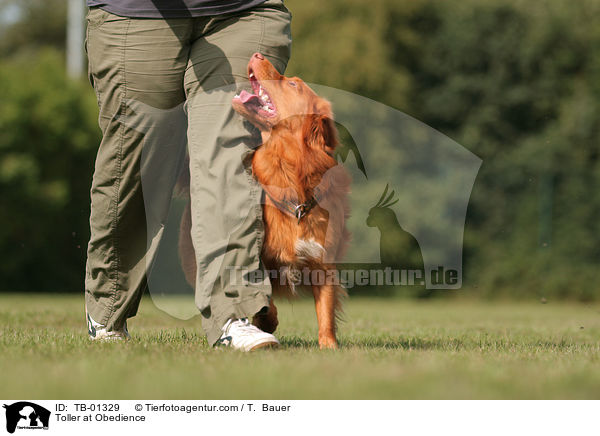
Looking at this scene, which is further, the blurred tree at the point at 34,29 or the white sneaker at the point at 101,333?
the blurred tree at the point at 34,29

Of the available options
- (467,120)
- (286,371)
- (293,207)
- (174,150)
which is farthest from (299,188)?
(467,120)

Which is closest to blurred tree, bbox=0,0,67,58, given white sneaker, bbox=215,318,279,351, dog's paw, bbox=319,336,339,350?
dog's paw, bbox=319,336,339,350

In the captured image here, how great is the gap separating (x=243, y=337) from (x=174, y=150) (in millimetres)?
965

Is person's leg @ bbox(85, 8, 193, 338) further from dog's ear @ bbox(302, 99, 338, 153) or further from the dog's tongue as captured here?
dog's ear @ bbox(302, 99, 338, 153)

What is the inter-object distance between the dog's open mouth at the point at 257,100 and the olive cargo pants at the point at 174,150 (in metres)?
0.06

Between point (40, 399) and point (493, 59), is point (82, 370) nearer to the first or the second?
point (40, 399)

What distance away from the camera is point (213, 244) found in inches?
118

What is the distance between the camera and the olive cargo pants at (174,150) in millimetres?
3010

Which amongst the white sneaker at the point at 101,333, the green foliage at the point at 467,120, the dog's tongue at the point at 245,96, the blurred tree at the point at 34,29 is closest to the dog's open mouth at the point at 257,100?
the dog's tongue at the point at 245,96

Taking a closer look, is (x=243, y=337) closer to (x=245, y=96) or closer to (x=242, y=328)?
(x=242, y=328)

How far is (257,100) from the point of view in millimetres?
3258

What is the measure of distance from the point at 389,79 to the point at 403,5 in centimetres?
203

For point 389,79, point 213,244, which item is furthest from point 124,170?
point 389,79
